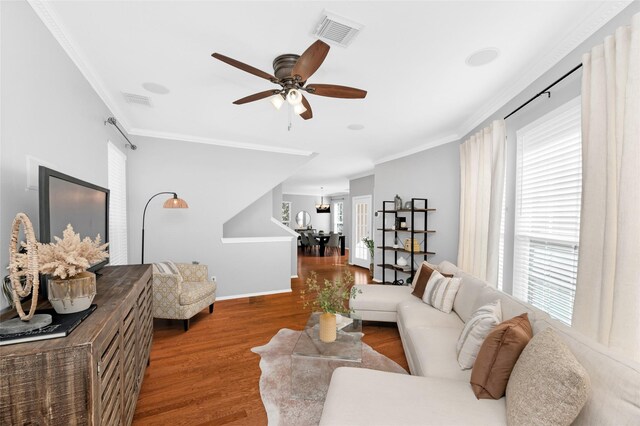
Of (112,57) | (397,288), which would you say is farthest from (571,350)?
(112,57)

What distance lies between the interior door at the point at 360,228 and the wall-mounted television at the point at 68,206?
20.2 ft

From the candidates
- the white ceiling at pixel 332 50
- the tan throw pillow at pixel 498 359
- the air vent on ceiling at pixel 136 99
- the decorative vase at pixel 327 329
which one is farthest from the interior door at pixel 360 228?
the tan throw pillow at pixel 498 359

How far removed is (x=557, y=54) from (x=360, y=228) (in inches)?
244

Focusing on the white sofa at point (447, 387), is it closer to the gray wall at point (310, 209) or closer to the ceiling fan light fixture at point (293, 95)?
the ceiling fan light fixture at point (293, 95)

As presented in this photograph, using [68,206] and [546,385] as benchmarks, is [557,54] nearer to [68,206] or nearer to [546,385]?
[546,385]

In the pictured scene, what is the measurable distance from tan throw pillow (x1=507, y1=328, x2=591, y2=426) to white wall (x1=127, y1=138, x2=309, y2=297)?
409 centimetres

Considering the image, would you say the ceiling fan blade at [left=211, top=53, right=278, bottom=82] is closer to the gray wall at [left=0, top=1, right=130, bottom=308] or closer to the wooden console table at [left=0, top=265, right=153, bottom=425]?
the gray wall at [left=0, top=1, right=130, bottom=308]

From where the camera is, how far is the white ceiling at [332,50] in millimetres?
1686

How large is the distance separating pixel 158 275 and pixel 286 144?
278 centimetres

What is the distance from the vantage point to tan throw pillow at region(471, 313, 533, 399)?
1414mm

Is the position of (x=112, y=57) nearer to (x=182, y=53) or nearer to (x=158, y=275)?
(x=182, y=53)

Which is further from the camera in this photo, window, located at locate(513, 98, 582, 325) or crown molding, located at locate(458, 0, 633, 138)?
window, located at locate(513, 98, 582, 325)

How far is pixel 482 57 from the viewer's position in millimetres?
2154

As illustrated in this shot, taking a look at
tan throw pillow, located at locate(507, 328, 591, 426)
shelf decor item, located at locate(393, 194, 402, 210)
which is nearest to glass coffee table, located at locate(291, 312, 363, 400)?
tan throw pillow, located at locate(507, 328, 591, 426)
